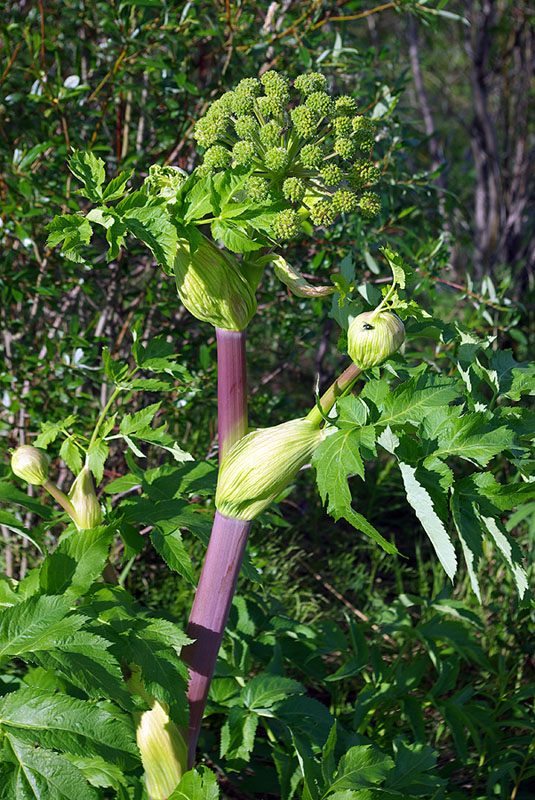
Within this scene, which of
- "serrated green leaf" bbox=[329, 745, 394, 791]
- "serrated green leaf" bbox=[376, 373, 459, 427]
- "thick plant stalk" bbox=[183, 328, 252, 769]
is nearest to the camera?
"serrated green leaf" bbox=[376, 373, 459, 427]

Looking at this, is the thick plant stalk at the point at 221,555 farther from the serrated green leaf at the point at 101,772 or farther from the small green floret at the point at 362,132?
the small green floret at the point at 362,132

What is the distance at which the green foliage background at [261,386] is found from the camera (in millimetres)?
1370

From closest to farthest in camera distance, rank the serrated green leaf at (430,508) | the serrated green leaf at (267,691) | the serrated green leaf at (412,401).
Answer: the serrated green leaf at (430,508) → the serrated green leaf at (412,401) → the serrated green leaf at (267,691)

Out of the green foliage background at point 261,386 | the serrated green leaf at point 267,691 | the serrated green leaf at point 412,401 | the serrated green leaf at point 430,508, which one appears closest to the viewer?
the serrated green leaf at point 430,508

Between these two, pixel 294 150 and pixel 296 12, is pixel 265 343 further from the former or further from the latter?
pixel 294 150

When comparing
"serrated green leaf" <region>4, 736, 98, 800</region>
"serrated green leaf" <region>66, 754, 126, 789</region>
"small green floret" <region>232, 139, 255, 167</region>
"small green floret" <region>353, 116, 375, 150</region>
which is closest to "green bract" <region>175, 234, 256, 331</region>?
"small green floret" <region>232, 139, 255, 167</region>

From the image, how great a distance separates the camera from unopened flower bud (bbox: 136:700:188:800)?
99 centimetres

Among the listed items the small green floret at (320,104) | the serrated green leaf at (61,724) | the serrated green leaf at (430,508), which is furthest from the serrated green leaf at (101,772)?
the small green floret at (320,104)

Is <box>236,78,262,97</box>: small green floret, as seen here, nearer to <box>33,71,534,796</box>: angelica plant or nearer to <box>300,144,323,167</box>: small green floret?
<box>33,71,534,796</box>: angelica plant

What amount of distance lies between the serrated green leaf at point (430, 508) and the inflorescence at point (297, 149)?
12.4 inches

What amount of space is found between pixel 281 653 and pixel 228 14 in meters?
1.54

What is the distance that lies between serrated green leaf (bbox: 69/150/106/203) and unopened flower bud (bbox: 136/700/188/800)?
28.1 inches

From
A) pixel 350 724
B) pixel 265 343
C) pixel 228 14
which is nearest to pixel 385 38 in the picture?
pixel 265 343

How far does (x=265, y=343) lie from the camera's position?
10.5 ft
